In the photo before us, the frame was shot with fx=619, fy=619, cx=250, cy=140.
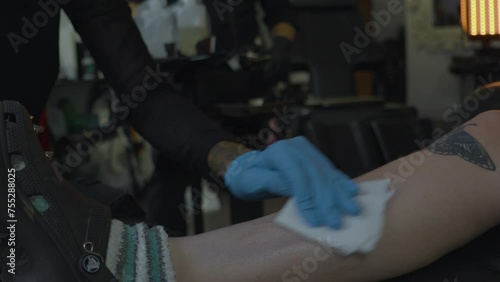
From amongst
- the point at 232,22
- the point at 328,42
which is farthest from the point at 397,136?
the point at 328,42

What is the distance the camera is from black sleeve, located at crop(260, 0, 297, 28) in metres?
2.56

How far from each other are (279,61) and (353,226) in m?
1.74

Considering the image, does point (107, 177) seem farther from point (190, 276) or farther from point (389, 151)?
point (190, 276)

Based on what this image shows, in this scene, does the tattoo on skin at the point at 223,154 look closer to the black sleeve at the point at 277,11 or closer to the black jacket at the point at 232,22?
the black jacket at the point at 232,22

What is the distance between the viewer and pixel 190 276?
767mm

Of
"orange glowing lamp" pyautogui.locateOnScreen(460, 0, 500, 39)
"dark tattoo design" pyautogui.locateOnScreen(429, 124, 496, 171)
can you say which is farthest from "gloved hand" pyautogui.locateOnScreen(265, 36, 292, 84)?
"dark tattoo design" pyautogui.locateOnScreen(429, 124, 496, 171)

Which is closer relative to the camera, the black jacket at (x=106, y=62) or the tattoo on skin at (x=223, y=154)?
the tattoo on skin at (x=223, y=154)

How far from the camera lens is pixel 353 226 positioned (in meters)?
0.74

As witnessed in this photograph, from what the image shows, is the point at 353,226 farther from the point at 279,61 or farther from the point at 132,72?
the point at 279,61

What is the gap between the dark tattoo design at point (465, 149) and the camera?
2.82ft

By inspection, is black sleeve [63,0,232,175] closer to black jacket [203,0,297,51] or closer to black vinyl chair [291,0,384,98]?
black jacket [203,0,297,51]

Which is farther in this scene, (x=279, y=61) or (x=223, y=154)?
(x=279, y=61)

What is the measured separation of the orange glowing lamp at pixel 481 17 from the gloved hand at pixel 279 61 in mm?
1282

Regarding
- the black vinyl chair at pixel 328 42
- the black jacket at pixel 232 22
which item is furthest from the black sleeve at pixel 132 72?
the black vinyl chair at pixel 328 42
